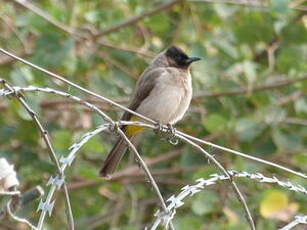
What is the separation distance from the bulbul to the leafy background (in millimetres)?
290

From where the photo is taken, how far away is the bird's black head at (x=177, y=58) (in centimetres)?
505

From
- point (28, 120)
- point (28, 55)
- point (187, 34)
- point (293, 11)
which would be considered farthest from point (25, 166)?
point (293, 11)

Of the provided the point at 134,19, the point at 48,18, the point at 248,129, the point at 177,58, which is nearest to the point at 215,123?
the point at 248,129

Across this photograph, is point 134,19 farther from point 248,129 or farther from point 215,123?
point 248,129

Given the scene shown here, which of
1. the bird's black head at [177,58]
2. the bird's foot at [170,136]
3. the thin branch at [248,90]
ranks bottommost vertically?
the thin branch at [248,90]

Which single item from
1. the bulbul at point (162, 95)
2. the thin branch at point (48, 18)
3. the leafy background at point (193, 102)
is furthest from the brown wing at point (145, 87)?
the thin branch at point (48, 18)

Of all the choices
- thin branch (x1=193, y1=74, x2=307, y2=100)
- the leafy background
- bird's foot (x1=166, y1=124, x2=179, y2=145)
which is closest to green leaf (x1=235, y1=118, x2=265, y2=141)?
the leafy background

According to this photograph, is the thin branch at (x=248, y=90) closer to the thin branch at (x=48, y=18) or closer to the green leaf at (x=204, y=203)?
the green leaf at (x=204, y=203)

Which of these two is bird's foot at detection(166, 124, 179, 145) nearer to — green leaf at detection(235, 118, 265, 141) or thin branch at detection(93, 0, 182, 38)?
green leaf at detection(235, 118, 265, 141)

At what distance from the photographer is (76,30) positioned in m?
5.39

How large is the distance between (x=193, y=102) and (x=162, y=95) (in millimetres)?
956

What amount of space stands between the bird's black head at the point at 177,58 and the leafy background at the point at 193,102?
0.28 meters

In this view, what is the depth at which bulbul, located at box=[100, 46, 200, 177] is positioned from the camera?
468cm

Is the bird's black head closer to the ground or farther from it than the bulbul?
farther from it
